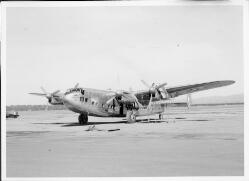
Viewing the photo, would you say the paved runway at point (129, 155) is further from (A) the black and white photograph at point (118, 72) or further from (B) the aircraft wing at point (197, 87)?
(B) the aircraft wing at point (197, 87)

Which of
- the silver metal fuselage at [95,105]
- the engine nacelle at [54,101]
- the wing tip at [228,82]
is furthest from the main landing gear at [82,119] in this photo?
the wing tip at [228,82]

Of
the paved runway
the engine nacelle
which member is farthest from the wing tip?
the engine nacelle

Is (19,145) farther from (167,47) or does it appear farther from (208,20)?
(208,20)

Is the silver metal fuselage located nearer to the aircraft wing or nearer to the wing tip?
the aircraft wing

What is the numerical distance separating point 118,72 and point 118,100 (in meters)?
5.11

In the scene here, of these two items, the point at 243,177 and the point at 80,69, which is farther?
the point at 80,69

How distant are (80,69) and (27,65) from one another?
6.70 ft

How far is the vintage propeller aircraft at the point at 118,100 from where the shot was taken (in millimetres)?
15391

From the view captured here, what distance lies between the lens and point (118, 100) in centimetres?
1773

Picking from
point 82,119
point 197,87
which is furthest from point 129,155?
point 82,119

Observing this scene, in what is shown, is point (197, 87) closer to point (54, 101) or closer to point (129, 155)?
point (129, 155)

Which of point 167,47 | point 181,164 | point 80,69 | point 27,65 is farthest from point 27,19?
point 181,164

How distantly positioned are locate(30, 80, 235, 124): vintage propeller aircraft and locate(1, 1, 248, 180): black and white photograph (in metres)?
1.38

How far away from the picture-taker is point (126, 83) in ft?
45.2
